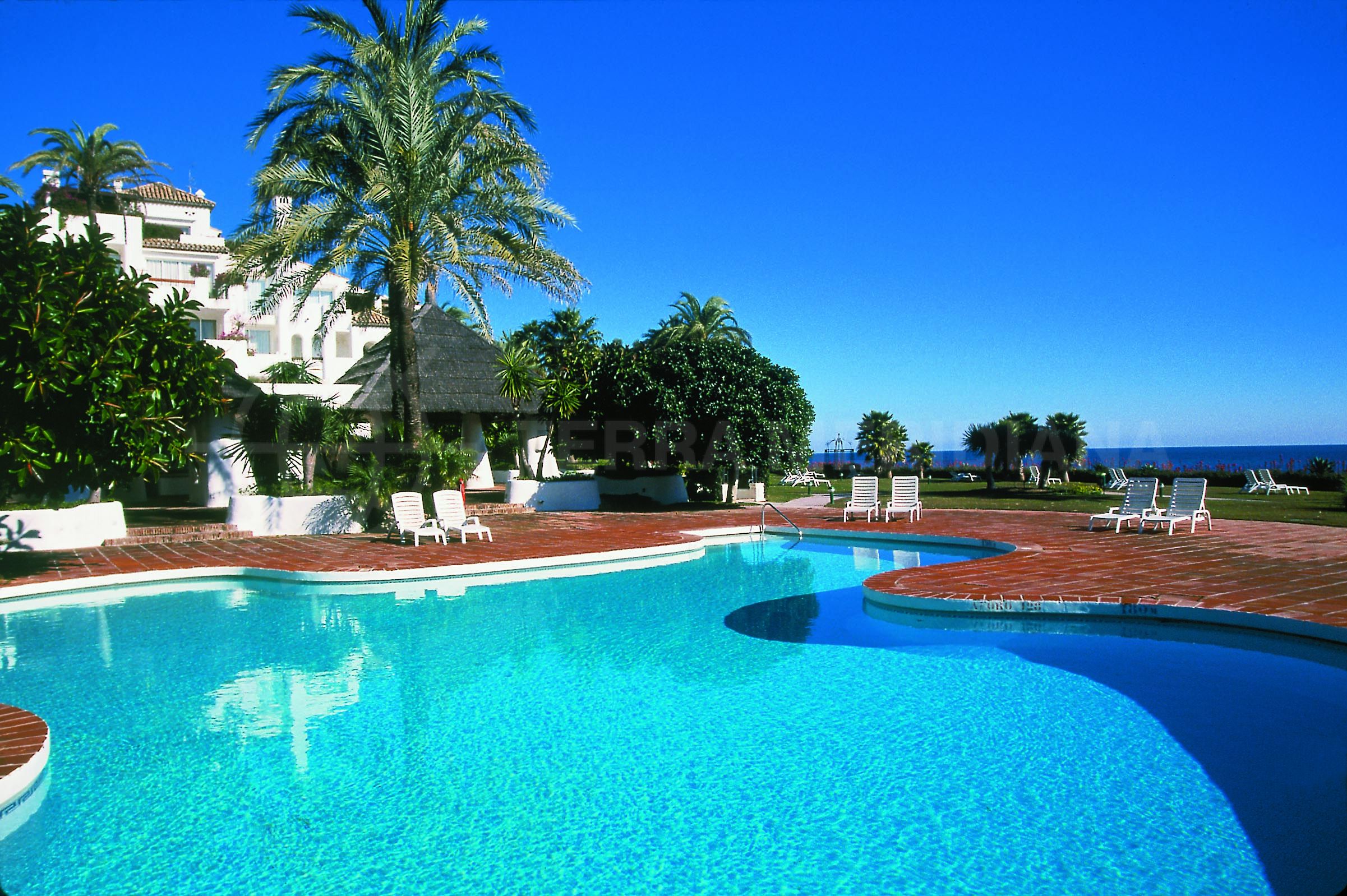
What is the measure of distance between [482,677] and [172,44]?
9562 millimetres

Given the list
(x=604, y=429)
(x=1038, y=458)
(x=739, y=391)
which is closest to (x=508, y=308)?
(x=604, y=429)

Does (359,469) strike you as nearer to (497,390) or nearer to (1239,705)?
(497,390)

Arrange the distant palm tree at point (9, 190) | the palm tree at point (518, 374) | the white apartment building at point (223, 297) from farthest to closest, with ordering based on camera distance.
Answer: the white apartment building at point (223, 297)
the palm tree at point (518, 374)
the distant palm tree at point (9, 190)

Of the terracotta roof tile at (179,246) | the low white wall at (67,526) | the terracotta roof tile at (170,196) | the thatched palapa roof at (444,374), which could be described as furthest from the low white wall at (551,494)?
the terracotta roof tile at (170,196)

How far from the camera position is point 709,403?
69.7 feet

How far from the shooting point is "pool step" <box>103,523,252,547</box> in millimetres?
15078

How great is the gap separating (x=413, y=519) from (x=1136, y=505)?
1362 centimetres

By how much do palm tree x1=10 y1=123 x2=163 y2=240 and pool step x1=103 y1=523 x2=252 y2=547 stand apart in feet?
109

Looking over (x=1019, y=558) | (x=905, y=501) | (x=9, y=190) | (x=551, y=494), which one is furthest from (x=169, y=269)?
(x=1019, y=558)

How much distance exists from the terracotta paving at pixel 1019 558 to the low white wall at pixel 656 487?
4922 mm

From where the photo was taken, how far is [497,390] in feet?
83.7

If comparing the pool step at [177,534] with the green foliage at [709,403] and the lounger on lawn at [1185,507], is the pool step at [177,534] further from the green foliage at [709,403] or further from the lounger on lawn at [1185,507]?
the lounger on lawn at [1185,507]

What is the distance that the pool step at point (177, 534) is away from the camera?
49.5ft

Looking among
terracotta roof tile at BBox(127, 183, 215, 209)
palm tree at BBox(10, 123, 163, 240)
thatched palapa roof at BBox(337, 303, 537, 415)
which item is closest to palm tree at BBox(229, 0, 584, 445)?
thatched palapa roof at BBox(337, 303, 537, 415)
